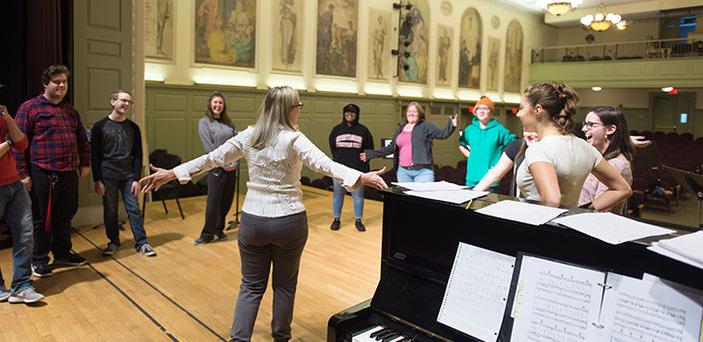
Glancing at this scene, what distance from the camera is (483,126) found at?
5320 millimetres

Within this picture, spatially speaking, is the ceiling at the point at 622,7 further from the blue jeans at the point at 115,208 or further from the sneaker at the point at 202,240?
the blue jeans at the point at 115,208

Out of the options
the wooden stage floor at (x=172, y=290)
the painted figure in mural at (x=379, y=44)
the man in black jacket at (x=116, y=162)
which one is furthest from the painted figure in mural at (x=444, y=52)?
the man in black jacket at (x=116, y=162)

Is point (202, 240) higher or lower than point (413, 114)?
lower

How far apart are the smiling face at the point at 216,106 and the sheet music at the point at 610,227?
4745 mm

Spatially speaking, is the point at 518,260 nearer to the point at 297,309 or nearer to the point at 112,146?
the point at 297,309

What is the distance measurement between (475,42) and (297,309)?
14962mm

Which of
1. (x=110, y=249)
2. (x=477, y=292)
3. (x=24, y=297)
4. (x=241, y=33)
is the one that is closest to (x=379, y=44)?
(x=241, y=33)

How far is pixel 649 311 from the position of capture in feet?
4.65

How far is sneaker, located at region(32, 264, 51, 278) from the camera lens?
Answer: 4617 mm

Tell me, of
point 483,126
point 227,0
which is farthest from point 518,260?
point 227,0

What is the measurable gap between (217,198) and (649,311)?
5.08 metres

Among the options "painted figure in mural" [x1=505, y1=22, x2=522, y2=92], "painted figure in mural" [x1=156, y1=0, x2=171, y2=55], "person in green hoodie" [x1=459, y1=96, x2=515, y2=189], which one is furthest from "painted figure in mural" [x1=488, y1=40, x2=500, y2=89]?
"person in green hoodie" [x1=459, y1=96, x2=515, y2=189]

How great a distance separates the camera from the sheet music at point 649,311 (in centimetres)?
134

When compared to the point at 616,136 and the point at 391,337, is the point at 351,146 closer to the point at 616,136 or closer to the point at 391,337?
the point at 616,136
